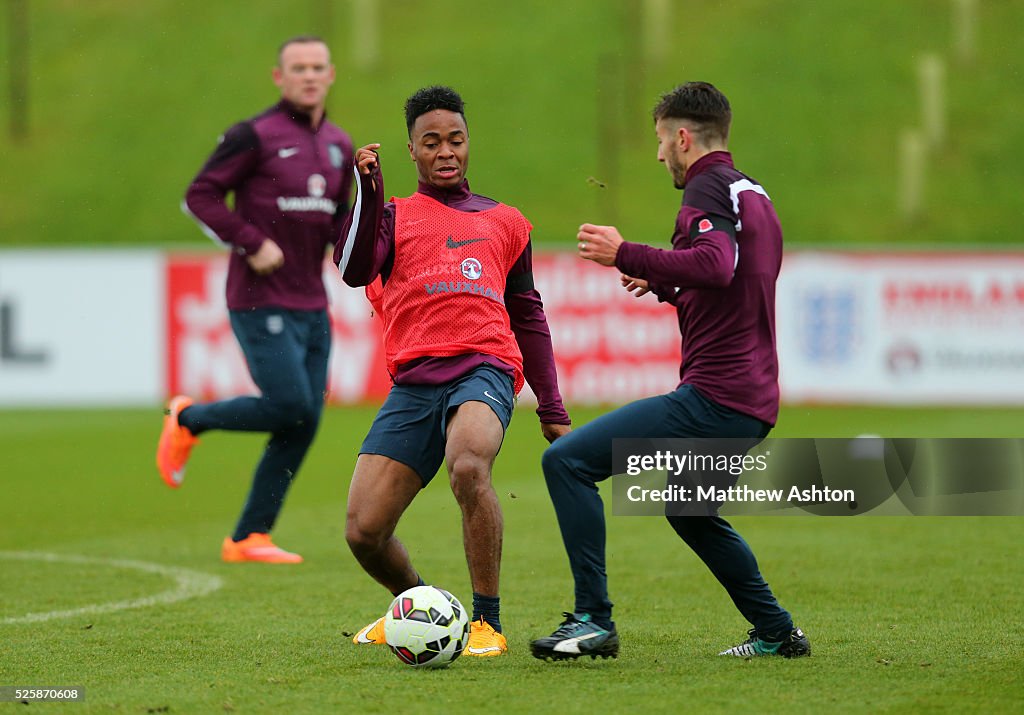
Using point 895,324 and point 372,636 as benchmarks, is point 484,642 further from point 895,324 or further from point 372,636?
point 895,324

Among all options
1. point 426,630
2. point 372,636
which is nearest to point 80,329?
point 372,636

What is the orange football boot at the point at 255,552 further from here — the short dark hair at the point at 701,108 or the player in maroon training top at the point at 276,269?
the short dark hair at the point at 701,108

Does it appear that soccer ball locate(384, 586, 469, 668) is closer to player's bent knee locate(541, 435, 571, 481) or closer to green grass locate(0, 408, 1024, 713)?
green grass locate(0, 408, 1024, 713)

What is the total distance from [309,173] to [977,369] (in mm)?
11910

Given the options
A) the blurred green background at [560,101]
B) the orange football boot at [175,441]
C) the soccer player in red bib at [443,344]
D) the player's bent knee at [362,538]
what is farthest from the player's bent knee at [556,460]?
the blurred green background at [560,101]

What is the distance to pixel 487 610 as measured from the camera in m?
6.02

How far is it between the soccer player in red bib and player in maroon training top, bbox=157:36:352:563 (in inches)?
102

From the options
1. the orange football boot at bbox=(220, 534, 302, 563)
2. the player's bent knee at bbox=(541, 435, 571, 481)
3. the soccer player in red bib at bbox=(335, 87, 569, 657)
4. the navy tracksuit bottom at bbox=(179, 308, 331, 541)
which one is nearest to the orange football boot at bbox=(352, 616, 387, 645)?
the soccer player in red bib at bbox=(335, 87, 569, 657)

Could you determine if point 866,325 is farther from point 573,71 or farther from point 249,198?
point 573,71

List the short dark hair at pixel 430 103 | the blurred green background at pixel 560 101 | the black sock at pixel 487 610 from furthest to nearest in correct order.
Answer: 1. the blurred green background at pixel 560 101
2. the short dark hair at pixel 430 103
3. the black sock at pixel 487 610

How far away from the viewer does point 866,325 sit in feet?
62.5

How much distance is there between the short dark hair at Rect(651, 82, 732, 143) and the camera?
5.74 metres

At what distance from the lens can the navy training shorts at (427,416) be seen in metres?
6.07

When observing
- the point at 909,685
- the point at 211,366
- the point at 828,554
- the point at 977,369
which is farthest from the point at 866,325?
the point at 909,685
